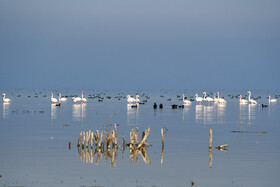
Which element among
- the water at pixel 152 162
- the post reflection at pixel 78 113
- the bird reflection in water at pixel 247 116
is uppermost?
the post reflection at pixel 78 113

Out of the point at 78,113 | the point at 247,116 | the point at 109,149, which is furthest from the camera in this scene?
the point at 78,113

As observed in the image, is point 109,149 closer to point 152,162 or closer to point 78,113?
point 152,162

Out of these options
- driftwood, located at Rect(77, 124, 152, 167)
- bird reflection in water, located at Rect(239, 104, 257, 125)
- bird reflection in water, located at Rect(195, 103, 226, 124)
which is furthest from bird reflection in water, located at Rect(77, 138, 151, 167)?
bird reflection in water, located at Rect(239, 104, 257, 125)

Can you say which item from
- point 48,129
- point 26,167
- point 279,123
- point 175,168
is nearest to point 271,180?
point 175,168

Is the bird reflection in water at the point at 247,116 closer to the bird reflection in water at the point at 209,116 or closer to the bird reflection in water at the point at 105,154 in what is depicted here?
the bird reflection in water at the point at 209,116

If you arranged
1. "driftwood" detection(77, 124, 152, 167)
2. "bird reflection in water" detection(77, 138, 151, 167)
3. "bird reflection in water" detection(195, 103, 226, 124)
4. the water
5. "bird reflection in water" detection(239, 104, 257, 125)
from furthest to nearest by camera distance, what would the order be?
"bird reflection in water" detection(239, 104, 257, 125) < "bird reflection in water" detection(195, 103, 226, 124) < "driftwood" detection(77, 124, 152, 167) < "bird reflection in water" detection(77, 138, 151, 167) < the water

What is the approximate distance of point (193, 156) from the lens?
2739 cm

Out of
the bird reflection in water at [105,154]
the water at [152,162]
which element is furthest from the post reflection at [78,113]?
the bird reflection in water at [105,154]

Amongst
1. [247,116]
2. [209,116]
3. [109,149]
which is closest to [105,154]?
[109,149]

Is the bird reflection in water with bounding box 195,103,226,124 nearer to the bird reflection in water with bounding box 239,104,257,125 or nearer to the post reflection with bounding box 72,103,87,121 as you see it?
the bird reflection in water with bounding box 239,104,257,125

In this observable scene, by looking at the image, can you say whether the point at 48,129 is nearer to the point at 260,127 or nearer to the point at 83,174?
the point at 260,127

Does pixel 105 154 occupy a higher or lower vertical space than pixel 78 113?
lower

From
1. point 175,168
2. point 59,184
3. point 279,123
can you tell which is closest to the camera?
point 59,184

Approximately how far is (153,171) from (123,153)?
4956 millimetres
